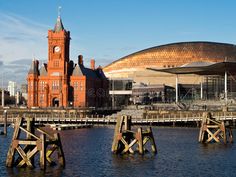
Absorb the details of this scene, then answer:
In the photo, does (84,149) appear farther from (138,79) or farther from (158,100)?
(138,79)

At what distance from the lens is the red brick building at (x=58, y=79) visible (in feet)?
411

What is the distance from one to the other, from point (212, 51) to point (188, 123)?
321ft

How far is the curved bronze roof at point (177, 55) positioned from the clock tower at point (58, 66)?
224ft

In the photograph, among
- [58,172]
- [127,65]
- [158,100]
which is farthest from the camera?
[127,65]

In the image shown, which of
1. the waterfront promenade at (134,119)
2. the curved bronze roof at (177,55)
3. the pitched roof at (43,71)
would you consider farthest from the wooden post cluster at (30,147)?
the curved bronze roof at (177,55)

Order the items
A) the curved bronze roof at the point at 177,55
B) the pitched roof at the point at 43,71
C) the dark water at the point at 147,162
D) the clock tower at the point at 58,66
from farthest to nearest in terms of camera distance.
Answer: the curved bronze roof at the point at 177,55 < the pitched roof at the point at 43,71 < the clock tower at the point at 58,66 < the dark water at the point at 147,162

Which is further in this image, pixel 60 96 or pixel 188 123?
pixel 60 96

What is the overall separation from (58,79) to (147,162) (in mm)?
84647

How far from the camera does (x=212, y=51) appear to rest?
609 feet

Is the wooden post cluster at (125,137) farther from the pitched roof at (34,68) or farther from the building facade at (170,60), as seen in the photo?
the building facade at (170,60)

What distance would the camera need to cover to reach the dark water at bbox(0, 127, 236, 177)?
3818 cm

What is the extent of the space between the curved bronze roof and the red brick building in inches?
2592

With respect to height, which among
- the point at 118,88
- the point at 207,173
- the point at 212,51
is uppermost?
the point at 212,51

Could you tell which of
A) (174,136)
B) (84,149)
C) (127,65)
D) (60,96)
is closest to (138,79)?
(127,65)
